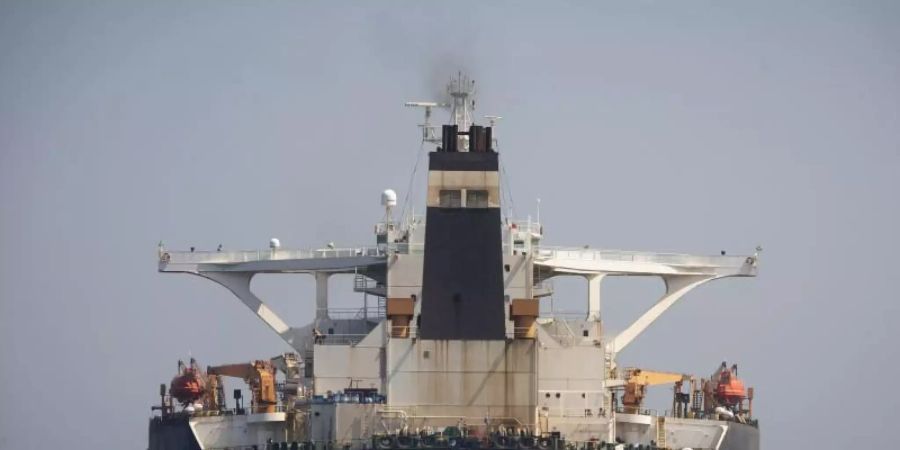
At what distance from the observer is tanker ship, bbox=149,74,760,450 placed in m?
97.5

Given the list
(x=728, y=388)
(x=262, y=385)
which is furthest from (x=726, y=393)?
(x=262, y=385)

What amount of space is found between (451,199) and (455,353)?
15.3 ft

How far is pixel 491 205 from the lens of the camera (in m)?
98.2

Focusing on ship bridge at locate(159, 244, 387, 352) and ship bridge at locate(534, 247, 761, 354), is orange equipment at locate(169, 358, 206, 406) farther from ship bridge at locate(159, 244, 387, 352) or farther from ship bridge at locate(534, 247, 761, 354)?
ship bridge at locate(534, 247, 761, 354)

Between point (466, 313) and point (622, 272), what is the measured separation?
24.9 m

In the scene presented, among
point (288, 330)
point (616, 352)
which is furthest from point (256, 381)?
point (616, 352)

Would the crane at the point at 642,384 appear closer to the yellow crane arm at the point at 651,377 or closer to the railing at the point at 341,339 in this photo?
the yellow crane arm at the point at 651,377

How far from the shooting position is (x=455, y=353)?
9744cm

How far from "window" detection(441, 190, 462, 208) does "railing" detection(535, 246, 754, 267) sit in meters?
19.6

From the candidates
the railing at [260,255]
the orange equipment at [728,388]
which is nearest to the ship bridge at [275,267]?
the railing at [260,255]

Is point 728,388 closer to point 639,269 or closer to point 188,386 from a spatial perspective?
point 639,269

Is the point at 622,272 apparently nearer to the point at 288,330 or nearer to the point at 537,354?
the point at 288,330

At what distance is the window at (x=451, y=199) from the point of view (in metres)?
98.3

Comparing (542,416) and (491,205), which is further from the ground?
(491,205)
